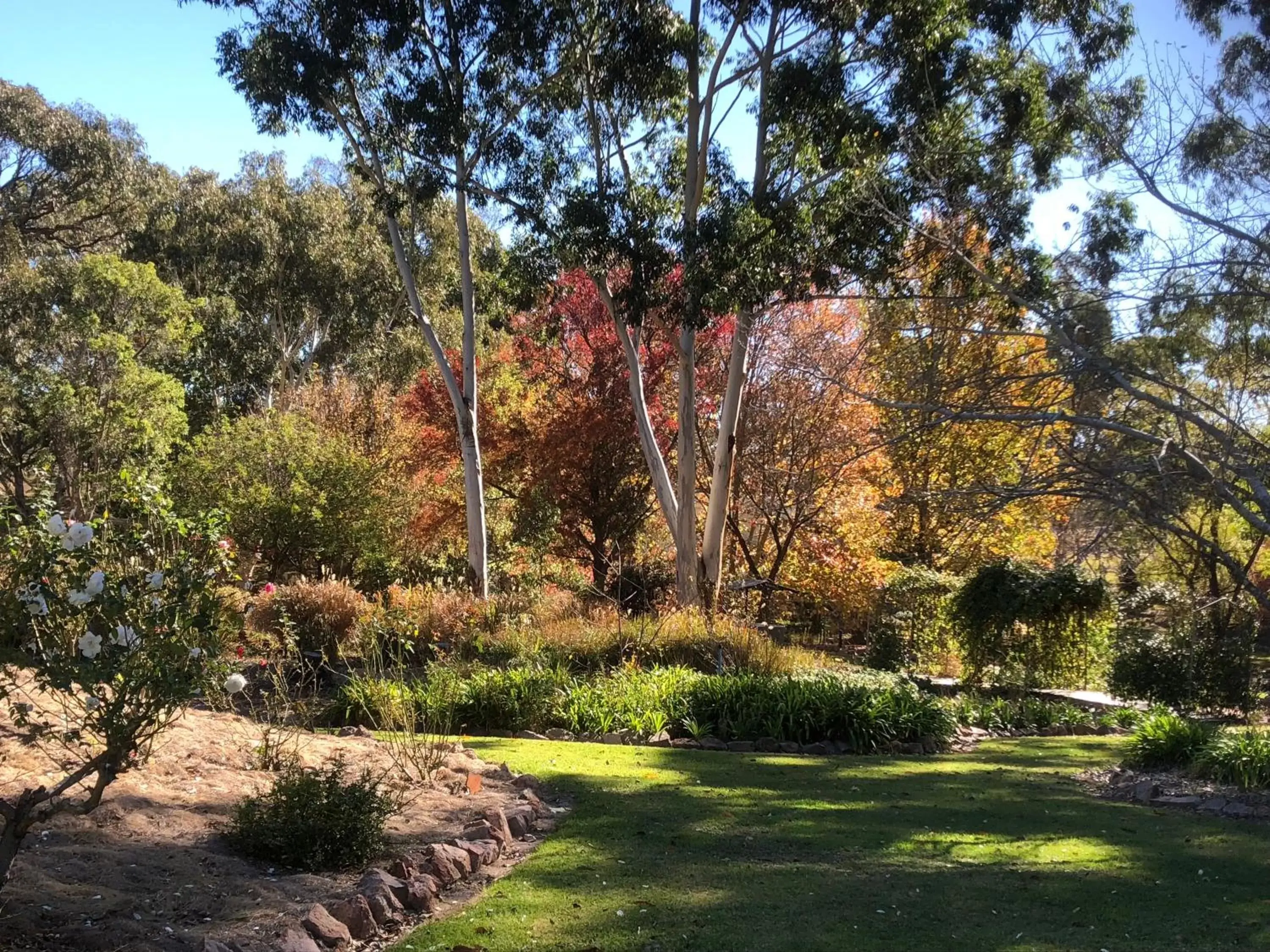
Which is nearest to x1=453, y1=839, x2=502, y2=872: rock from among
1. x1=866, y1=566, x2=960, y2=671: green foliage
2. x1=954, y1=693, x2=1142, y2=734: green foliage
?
x1=954, y1=693, x2=1142, y2=734: green foliage

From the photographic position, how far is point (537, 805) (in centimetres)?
652

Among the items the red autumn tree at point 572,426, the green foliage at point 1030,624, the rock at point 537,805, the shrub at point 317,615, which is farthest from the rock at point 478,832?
the red autumn tree at point 572,426

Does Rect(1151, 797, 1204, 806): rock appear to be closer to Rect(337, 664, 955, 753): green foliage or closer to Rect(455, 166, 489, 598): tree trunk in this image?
Rect(337, 664, 955, 753): green foliage

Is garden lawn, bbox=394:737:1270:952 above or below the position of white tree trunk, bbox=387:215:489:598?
below

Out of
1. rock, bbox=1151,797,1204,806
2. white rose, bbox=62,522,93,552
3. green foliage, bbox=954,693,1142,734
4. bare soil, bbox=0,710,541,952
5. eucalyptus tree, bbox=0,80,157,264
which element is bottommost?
rock, bbox=1151,797,1204,806

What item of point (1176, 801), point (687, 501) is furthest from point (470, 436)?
point (1176, 801)

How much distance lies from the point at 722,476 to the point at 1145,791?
9699 mm

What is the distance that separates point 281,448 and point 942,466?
522 inches

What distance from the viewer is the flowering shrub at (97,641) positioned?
3.75 meters

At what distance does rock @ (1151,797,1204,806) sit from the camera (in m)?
7.54

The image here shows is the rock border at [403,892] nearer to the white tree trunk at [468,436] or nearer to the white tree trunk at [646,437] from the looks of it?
the white tree trunk at [646,437]

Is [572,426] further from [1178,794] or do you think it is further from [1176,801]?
[1176,801]

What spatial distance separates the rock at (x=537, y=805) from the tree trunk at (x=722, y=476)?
32.1 feet

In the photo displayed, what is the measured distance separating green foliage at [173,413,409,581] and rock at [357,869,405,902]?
46.8 feet
